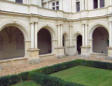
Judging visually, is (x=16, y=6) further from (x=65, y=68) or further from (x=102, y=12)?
(x=102, y=12)

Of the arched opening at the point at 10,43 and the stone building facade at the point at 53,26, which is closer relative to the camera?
the stone building facade at the point at 53,26

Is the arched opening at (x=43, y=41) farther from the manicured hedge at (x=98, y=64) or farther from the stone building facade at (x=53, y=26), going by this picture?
the manicured hedge at (x=98, y=64)

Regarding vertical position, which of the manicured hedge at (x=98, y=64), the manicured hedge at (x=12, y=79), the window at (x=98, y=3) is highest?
the window at (x=98, y=3)

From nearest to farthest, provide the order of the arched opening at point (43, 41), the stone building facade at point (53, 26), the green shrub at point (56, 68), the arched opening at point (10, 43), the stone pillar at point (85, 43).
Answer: the green shrub at point (56, 68), the stone building facade at point (53, 26), the arched opening at point (10, 43), the stone pillar at point (85, 43), the arched opening at point (43, 41)

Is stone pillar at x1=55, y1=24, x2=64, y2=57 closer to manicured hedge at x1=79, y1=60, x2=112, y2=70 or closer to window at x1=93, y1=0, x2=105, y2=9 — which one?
manicured hedge at x1=79, y1=60, x2=112, y2=70

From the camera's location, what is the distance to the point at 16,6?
12820 millimetres

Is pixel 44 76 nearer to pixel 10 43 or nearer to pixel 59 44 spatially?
pixel 59 44

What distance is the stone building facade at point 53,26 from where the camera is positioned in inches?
526

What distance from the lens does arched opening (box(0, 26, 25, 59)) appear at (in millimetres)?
16312

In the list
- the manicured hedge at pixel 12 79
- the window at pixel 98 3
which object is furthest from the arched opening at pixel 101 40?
the manicured hedge at pixel 12 79

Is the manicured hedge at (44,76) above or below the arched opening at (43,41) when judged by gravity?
below

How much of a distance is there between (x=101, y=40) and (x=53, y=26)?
856cm

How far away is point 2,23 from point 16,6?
2.50 meters

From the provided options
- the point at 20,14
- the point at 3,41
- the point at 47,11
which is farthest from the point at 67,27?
the point at 3,41
